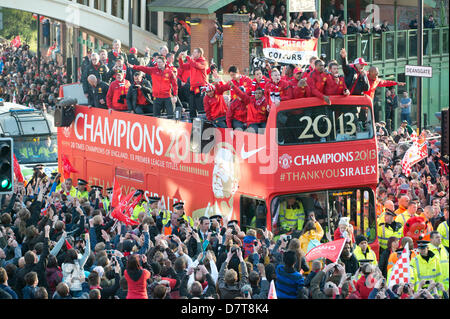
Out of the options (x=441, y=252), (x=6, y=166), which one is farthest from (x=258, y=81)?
(x=6, y=166)

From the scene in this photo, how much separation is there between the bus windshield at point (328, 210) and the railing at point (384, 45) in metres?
15.1

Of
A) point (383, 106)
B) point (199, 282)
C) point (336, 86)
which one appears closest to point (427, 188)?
point (336, 86)

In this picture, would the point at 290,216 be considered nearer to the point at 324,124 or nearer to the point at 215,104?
the point at 324,124

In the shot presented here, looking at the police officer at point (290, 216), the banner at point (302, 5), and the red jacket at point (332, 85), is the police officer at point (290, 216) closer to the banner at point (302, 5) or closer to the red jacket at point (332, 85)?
the red jacket at point (332, 85)

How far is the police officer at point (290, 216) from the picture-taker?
60.1 ft

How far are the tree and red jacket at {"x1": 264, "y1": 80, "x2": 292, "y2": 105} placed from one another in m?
42.7

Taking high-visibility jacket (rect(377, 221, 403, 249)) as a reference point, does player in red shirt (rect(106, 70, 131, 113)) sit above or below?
above

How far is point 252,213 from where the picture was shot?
18.6 metres

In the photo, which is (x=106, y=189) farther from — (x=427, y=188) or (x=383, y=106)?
(x=383, y=106)

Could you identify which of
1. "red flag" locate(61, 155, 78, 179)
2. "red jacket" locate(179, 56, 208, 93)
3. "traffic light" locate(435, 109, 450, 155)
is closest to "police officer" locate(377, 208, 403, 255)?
"red jacket" locate(179, 56, 208, 93)

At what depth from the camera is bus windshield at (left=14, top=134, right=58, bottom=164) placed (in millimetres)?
→ 25609

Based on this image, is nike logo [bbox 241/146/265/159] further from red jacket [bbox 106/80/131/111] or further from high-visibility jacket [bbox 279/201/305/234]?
red jacket [bbox 106/80/131/111]

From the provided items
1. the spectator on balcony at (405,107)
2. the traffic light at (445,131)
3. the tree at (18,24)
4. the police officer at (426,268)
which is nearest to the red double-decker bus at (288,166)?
the police officer at (426,268)

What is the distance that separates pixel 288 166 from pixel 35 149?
9.40m
